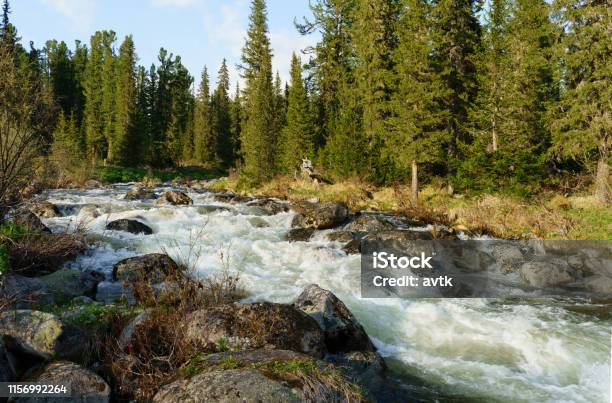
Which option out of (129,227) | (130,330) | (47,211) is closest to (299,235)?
(129,227)

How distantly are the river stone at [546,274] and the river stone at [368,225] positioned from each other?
5.89 meters

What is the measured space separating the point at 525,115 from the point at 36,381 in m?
27.7

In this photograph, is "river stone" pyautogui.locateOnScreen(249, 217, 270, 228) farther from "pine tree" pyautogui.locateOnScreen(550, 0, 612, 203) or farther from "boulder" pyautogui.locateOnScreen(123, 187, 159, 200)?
"pine tree" pyautogui.locateOnScreen(550, 0, 612, 203)

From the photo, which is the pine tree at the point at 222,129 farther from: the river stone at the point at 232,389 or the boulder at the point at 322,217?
the river stone at the point at 232,389

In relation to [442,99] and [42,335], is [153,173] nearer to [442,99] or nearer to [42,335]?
[442,99]

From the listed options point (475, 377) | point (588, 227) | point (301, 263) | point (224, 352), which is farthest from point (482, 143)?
point (224, 352)

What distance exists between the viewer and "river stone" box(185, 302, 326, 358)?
18.0 ft

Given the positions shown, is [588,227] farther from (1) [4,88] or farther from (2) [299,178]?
(2) [299,178]

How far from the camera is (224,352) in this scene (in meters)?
5.07

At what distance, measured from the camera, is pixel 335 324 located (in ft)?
23.2

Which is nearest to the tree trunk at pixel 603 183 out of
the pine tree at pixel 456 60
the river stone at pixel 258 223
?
the pine tree at pixel 456 60

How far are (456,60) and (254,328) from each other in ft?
87.0

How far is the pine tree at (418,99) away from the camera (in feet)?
80.8

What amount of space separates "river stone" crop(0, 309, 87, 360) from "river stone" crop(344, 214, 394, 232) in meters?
13.7
